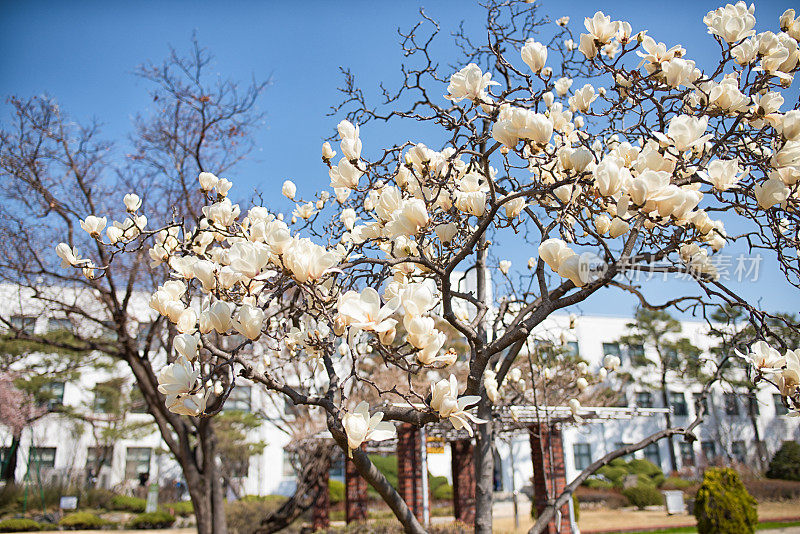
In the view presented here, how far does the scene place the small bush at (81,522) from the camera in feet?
48.1

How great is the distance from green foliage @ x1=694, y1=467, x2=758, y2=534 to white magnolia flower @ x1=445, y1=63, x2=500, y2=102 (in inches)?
348

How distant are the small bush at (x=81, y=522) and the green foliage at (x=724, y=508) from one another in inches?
567

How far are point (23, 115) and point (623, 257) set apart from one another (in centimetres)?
683

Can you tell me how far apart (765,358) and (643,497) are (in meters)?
17.7

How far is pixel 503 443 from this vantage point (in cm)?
1931

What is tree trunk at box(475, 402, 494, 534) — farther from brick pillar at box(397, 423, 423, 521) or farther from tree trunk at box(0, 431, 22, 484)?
tree trunk at box(0, 431, 22, 484)

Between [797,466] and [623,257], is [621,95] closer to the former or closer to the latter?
[623,257]

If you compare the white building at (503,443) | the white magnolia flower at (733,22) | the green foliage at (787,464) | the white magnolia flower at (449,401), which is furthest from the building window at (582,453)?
the white magnolia flower at (449,401)

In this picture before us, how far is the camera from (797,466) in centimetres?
2034

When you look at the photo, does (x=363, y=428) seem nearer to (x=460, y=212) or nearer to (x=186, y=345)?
(x=186, y=345)

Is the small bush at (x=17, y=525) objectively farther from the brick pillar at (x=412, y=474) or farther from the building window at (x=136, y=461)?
the brick pillar at (x=412, y=474)

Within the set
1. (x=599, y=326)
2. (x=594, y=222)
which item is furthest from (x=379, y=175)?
(x=599, y=326)

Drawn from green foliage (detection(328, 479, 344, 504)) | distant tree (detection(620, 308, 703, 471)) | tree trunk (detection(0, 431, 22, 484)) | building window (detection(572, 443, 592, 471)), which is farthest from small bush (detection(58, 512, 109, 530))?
distant tree (detection(620, 308, 703, 471))

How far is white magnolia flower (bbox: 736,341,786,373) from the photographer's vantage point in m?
1.73
